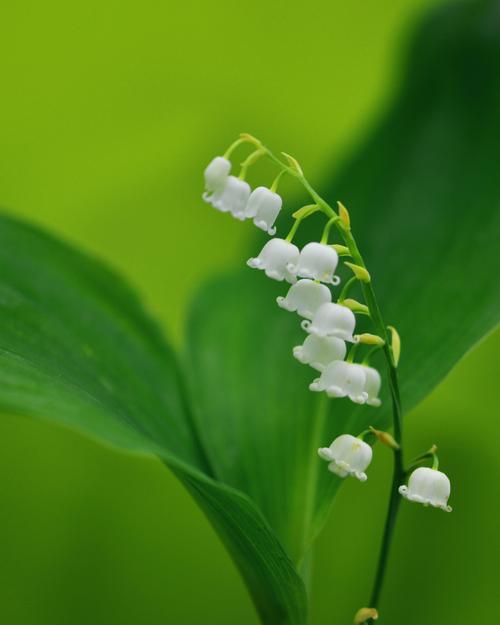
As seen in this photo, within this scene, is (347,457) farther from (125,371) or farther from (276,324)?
(276,324)

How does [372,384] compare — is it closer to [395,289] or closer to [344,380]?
[344,380]

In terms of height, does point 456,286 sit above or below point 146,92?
above

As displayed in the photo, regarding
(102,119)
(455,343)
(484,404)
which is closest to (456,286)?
(455,343)

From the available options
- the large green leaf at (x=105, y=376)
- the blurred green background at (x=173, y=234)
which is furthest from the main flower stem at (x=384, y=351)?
the blurred green background at (x=173, y=234)

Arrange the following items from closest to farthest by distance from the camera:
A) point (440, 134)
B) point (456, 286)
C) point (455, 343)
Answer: point (455, 343), point (456, 286), point (440, 134)

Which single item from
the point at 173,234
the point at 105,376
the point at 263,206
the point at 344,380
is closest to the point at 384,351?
the point at 344,380

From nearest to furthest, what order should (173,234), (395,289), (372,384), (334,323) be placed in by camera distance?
1. (334,323)
2. (372,384)
3. (395,289)
4. (173,234)

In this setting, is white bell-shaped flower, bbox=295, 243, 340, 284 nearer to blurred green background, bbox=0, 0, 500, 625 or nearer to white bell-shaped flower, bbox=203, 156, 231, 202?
white bell-shaped flower, bbox=203, 156, 231, 202
